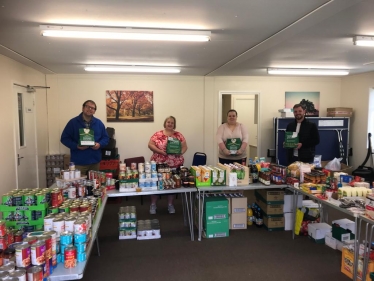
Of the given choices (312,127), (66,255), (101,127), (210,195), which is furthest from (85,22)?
(312,127)

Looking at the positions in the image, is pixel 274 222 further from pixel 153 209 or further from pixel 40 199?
pixel 40 199

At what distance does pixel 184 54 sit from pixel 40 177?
408 cm

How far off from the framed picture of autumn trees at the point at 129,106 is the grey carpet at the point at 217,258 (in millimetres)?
3228

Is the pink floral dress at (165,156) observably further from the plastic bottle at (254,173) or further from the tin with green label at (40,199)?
the tin with green label at (40,199)

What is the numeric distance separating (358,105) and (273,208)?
4.60 m

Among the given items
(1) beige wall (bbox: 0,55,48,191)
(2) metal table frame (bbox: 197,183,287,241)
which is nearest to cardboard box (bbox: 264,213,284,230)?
(2) metal table frame (bbox: 197,183,287,241)

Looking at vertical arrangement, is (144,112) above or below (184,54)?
below

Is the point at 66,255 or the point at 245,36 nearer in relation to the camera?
the point at 66,255

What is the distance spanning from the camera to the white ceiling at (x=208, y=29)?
2.72 metres

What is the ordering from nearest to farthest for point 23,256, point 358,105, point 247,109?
point 23,256 < point 358,105 < point 247,109

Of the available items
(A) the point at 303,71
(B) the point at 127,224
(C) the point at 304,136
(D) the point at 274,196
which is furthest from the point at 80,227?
(A) the point at 303,71

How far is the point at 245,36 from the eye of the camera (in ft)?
12.2

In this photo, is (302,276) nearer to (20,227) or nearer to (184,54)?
(20,227)

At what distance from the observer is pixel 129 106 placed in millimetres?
7059
